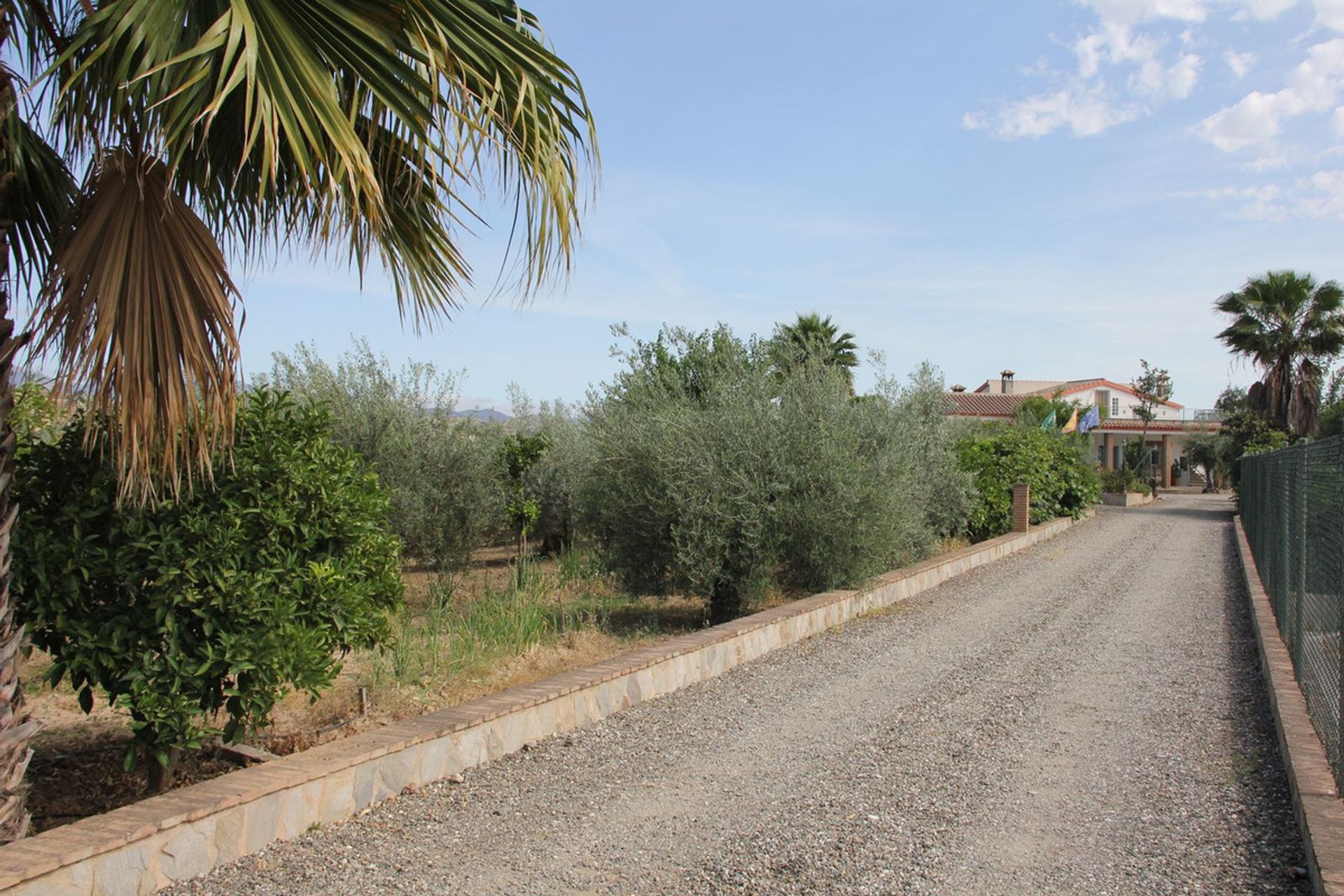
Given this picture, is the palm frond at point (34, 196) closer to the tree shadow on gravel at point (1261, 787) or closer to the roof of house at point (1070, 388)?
the tree shadow on gravel at point (1261, 787)

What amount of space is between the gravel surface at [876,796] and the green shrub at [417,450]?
5.51m

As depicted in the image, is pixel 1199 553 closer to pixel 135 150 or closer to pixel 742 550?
pixel 742 550

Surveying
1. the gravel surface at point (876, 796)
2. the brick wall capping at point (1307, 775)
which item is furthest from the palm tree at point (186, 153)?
the brick wall capping at point (1307, 775)

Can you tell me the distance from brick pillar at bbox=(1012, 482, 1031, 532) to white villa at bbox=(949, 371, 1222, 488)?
2788cm

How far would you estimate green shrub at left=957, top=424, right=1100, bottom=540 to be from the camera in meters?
20.3

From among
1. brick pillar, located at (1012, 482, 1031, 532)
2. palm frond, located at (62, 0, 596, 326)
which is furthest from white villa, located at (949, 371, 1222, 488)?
palm frond, located at (62, 0, 596, 326)

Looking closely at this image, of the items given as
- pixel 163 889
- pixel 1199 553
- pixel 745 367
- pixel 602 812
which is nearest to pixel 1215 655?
pixel 745 367

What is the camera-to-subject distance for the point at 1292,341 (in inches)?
1292

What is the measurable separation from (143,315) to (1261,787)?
18.0 ft

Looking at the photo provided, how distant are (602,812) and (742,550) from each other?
528 cm

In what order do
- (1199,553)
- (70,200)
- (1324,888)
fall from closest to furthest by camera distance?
(1324,888), (70,200), (1199,553)

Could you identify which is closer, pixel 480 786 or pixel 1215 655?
pixel 480 786

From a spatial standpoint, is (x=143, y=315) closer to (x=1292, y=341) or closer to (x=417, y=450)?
(x=417, y=450)

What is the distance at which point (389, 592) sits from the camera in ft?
17.8
